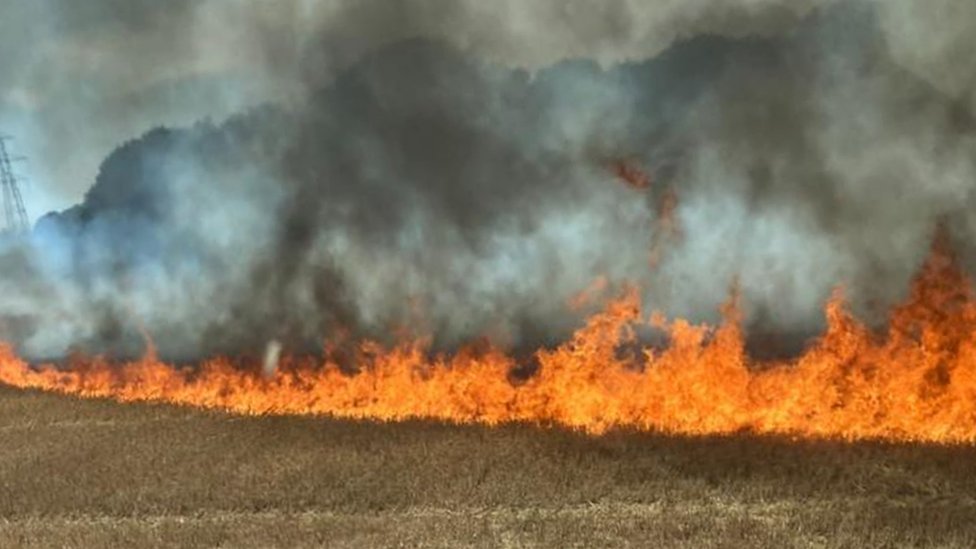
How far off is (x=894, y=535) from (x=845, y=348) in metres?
10.0

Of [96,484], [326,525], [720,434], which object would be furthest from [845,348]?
[96,484]

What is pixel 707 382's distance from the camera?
80.9ft

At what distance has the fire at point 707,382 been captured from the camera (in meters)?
23.5

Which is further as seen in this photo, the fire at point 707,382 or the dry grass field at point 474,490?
the fire at point 707,382

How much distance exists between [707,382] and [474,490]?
7.88 m

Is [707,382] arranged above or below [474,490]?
above

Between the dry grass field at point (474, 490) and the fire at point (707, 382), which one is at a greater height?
the fire at point (707, 382)

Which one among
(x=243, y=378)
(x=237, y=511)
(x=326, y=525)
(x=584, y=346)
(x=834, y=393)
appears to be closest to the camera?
(x=326, y=525)

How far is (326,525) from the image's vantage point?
16.5 metres

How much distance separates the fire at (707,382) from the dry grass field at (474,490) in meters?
2.14

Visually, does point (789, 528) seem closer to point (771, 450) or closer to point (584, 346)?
point (771, 450)

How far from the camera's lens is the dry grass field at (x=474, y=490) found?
15.7 metres

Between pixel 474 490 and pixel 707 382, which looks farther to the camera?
pixel 707 382

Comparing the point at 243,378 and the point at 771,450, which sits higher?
the point at 243,378
